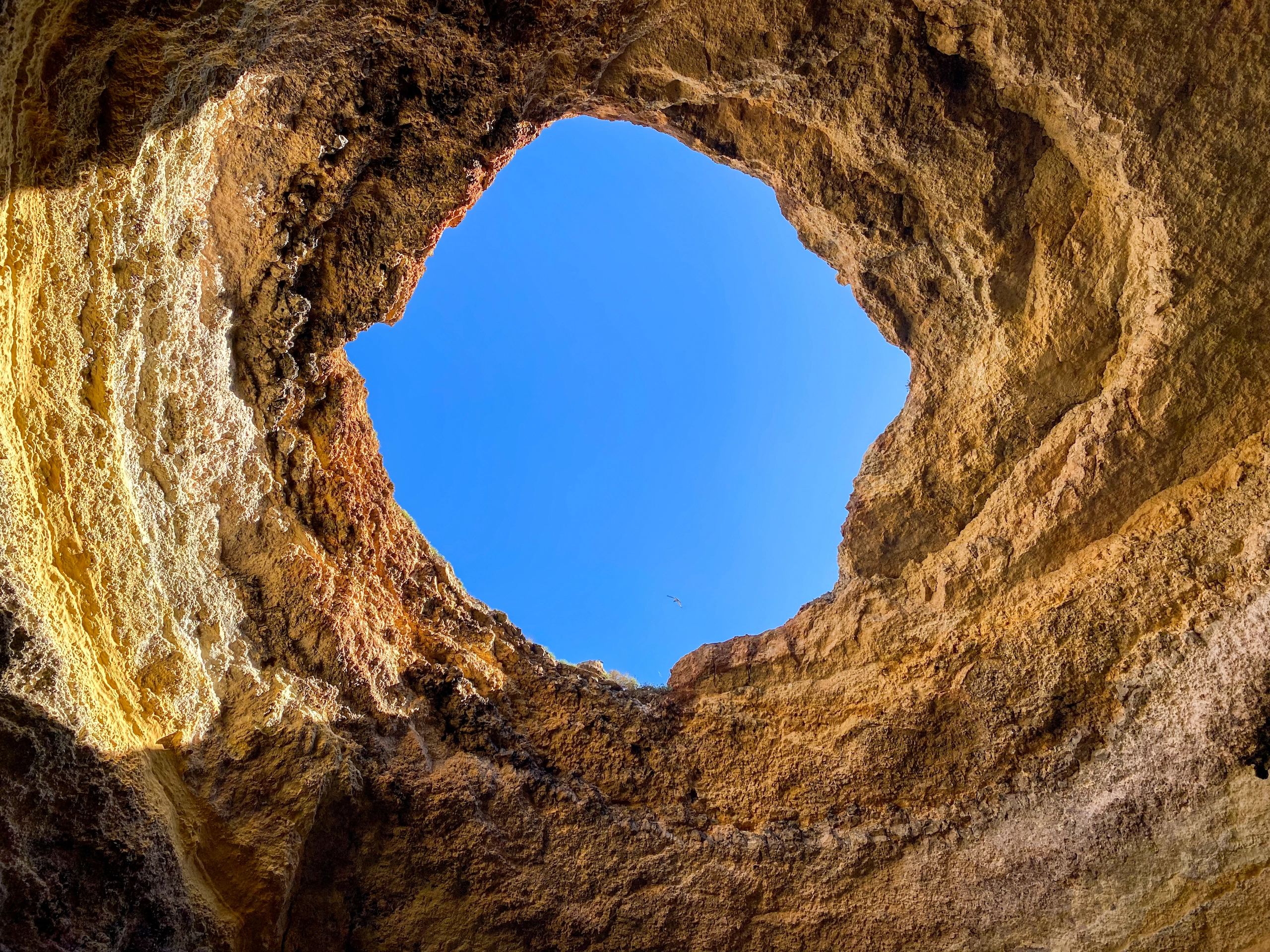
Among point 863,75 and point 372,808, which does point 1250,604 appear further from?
point 372,808

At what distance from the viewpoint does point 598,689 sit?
5.55 m

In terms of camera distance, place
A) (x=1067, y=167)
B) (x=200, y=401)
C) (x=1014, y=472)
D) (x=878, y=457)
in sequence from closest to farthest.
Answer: (x=200, y=401), (x=1067, y=167), (x=1014, y=472), (x=878, y=457)

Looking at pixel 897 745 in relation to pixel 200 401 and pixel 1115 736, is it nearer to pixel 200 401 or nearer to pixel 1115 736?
pixel 1115 736

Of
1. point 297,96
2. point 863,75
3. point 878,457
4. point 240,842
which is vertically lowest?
point 240,842

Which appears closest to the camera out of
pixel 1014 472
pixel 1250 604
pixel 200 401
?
pixel 1250 604

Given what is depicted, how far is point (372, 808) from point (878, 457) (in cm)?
398

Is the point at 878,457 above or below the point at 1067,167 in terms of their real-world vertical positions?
below

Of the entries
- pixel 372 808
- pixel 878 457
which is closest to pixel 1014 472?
pixel 878 457

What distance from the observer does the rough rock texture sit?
143 inches

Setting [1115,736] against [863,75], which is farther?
[863,75]

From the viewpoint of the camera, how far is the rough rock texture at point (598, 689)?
364 centimetres

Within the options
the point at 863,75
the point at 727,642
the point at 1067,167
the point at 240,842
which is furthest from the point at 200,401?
the point at 1067,167

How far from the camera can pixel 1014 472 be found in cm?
491

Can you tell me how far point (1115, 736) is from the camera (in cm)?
431
